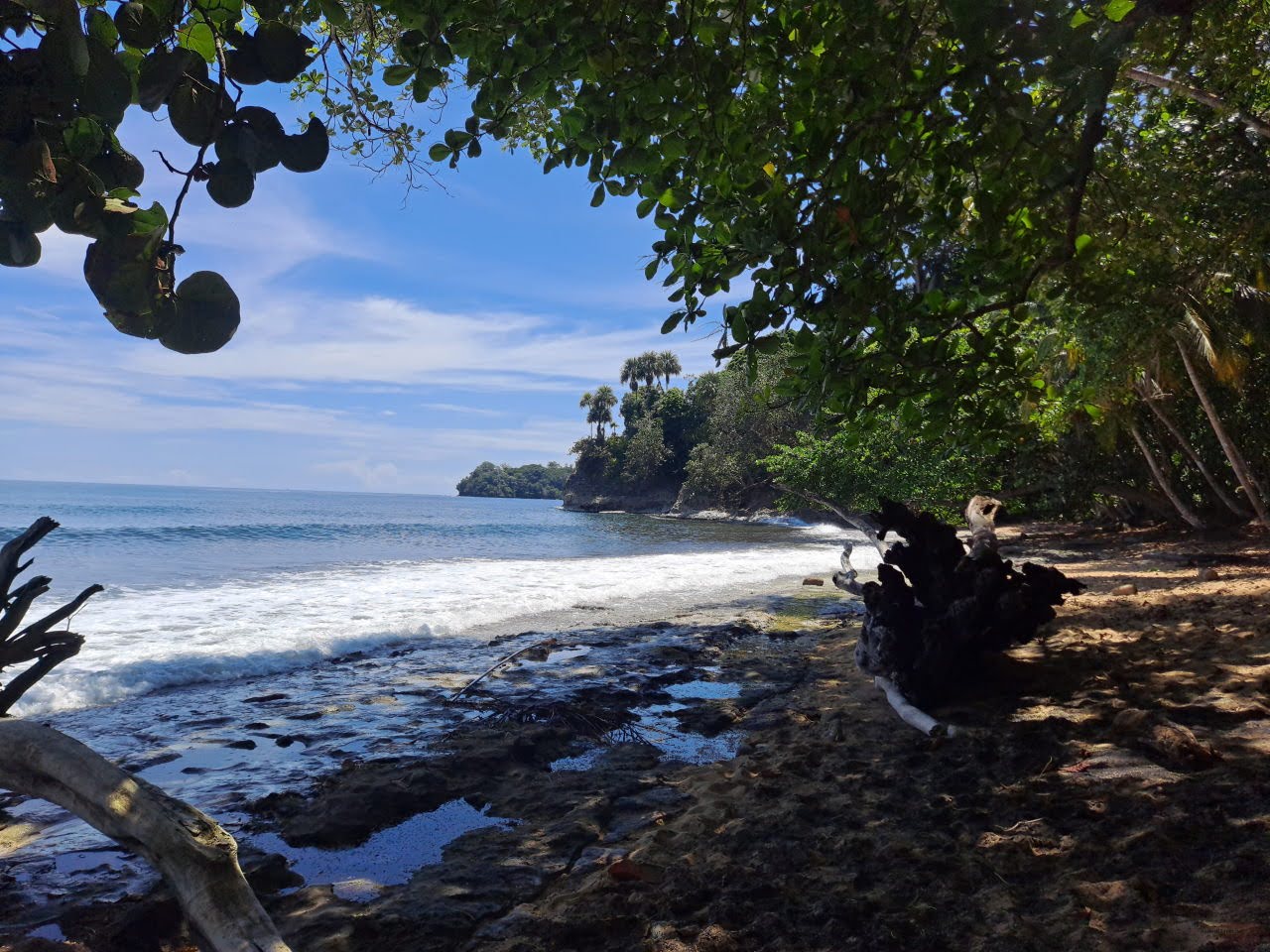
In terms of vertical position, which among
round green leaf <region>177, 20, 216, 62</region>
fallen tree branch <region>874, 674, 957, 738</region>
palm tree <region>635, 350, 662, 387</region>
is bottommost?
fallen tree branch <region>874, 674, 957, 738</region>

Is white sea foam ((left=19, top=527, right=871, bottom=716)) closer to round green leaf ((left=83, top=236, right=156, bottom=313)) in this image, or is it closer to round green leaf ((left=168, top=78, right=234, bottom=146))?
round green leaf ((left=83, top=236, right=156, bottom=313))

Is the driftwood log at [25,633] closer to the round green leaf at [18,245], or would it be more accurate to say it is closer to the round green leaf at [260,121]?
the round green leaf at [18,245]

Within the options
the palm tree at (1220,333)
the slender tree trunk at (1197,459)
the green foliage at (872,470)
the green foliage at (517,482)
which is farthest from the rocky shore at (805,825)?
the green foliage at (517,482)

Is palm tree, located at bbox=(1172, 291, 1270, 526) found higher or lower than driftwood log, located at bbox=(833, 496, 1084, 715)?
higher

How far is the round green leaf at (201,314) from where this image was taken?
1.53 m

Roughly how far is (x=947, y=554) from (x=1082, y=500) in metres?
19.2

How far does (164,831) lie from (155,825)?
1.5 inches

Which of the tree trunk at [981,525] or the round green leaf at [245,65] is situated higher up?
the round green leaf at [245,65]

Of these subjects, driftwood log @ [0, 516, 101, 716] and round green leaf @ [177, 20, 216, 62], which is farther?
driftwood log @ [0, 516, 101, 716]

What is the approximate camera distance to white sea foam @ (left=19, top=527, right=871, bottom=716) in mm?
8047

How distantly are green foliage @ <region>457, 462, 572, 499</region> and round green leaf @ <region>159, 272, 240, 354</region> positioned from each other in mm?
171691

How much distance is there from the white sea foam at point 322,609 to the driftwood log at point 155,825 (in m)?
5.66

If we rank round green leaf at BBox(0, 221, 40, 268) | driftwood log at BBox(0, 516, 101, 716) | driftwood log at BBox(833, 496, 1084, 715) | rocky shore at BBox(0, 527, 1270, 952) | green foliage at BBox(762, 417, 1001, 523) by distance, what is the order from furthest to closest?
green foliage at BBox(762, 417, 1001, 523) → driftwood log at BBox(833, 496, 1084, 715) → driftwood log at BBox(0, 516, 101, 716) → rocky shore at BBox(0, 527, 1270, 952) → round green leaf at BBox(0, 221, 40, 268)

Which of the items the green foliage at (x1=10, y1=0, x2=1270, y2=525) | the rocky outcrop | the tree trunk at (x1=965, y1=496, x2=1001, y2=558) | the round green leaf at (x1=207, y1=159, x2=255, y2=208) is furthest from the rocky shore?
the rocky outcrop
